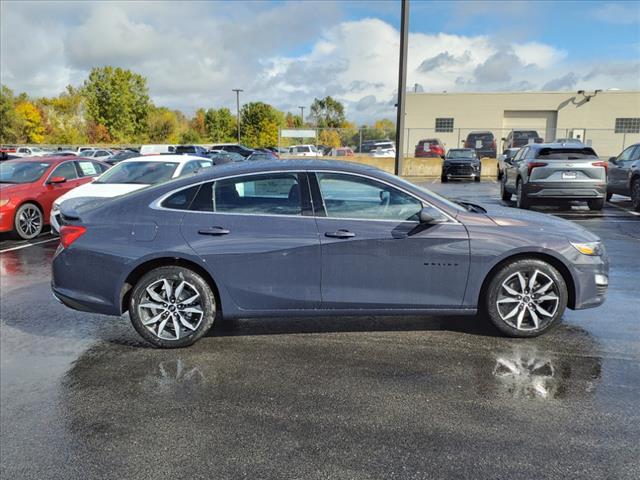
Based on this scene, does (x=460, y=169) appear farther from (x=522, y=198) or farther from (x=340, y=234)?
(x=340, y=234)

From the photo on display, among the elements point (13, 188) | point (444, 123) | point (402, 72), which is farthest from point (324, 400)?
point (444, 123)

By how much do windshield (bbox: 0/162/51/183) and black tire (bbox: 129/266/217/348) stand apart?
7.43m

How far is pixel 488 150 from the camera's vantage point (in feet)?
107

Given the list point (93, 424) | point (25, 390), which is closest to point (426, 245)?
point (93, 424)

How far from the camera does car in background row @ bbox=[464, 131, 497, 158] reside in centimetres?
3225

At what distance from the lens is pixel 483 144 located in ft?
108

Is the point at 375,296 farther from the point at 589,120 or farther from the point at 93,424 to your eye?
the point at 589,120

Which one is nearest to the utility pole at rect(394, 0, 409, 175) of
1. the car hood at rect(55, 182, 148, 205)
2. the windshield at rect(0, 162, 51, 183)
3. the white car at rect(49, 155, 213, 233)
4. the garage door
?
the white car at rect(49, 155, 213, 233)

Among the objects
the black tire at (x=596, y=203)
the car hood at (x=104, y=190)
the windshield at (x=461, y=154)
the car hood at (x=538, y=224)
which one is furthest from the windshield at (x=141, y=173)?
the windshield at (x=461, y=154)

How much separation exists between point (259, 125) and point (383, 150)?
33527 mm

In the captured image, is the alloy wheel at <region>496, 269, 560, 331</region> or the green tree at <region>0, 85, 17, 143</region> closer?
the alloy wheel at <region>496, 269, 560, 331</region>

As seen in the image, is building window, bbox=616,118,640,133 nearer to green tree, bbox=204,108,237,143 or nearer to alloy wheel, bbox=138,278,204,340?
green tree, bbox=204,108,237,143

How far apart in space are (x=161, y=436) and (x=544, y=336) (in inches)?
129

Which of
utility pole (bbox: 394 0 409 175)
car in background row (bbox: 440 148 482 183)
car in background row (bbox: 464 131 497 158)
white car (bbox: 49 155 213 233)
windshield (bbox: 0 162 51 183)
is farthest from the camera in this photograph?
car in background row (bbox: 464 131 497 158)
